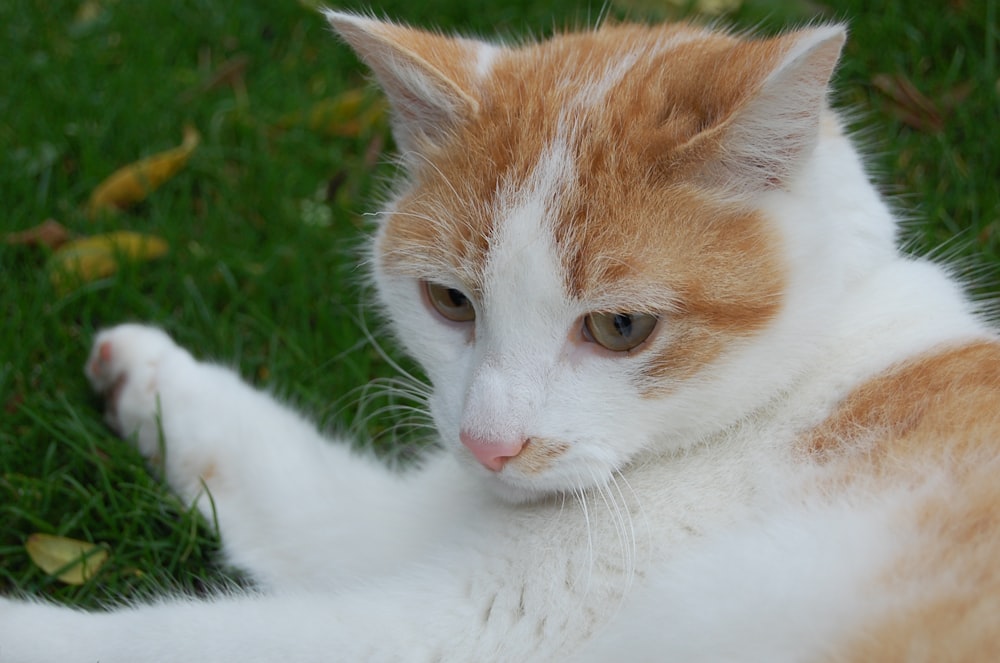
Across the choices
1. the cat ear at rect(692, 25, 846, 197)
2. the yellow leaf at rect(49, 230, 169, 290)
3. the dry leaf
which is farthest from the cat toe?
the cat ear at rect(692, 25, 846, 197)

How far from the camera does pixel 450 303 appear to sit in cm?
218

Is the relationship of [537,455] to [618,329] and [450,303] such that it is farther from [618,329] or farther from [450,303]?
[450,303]

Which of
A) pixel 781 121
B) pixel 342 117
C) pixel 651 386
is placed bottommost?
pixel 342 117

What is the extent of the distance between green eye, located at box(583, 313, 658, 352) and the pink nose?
255 millimetres

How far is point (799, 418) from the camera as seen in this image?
2.10m

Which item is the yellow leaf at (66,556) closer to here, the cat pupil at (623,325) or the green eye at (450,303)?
the green eye at (450,303)

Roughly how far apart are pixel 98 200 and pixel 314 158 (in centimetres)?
82

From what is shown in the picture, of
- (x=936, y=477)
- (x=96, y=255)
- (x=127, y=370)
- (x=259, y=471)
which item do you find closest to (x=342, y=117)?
(x=96, y=255)

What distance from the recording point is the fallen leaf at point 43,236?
347cm

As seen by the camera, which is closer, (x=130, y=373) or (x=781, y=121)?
(x=781, y=121)

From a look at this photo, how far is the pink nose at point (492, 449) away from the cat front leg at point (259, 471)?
1.58ft

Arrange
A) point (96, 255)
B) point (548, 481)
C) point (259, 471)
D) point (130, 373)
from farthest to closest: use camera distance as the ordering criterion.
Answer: point (96, 255), point (130, 373), point (259, 471), point (548, 481)

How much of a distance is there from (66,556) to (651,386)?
62.9 inches

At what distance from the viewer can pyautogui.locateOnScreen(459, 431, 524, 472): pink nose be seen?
1.94 metres
